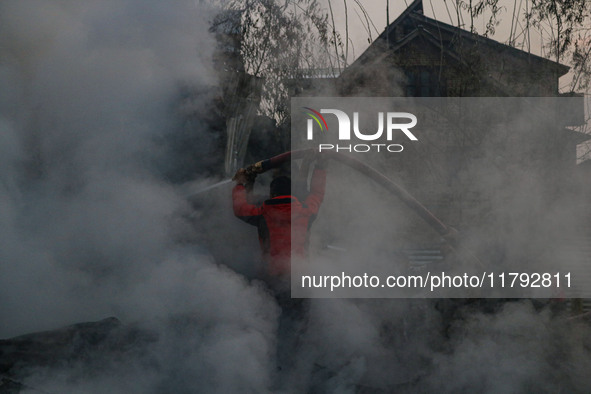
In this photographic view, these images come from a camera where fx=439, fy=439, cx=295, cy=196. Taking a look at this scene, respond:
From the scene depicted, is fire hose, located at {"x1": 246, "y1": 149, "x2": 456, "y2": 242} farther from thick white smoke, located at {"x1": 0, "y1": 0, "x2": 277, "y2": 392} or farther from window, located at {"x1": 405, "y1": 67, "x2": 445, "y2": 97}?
window, located at {"x1": 405, "y1": 67, "x2": 445, "y2": 97}

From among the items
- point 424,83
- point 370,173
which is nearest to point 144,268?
point 370,173

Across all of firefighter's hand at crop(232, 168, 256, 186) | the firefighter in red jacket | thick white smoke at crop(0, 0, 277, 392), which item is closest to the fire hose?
firefighter's hand at crop(232, 168, 256, 186)

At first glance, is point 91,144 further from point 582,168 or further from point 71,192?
point 582,168

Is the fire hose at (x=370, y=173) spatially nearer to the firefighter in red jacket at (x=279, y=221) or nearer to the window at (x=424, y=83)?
the firefighter in red jacket at (x=279, y=221)

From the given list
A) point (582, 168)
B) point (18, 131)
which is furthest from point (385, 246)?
point (18, 131)

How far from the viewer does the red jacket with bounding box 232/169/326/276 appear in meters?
3.70

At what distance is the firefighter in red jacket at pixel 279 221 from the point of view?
3.70 meters

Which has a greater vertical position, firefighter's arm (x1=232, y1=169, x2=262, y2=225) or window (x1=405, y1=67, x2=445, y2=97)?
window (x1=405, y1=67, x2=445, y2=97)

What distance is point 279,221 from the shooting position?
371 cm

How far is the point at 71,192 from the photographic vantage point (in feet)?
Answer: 11.0

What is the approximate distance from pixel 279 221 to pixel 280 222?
1cm

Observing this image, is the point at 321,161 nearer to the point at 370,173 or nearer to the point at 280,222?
the point at 370,173

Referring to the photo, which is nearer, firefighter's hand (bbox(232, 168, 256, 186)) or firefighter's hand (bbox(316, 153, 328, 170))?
firefighter's hand (bbox(232, 168, 256, 186))

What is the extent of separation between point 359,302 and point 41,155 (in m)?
2.76
